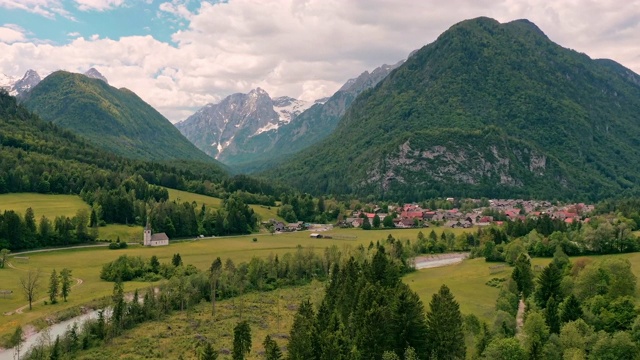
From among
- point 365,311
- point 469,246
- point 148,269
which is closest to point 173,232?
point 148,269

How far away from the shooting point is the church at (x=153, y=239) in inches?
5172

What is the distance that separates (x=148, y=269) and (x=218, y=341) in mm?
39759

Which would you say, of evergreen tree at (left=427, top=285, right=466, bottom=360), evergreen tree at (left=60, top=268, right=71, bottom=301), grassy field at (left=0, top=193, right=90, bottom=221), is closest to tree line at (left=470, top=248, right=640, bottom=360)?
evergreen tree at (left=427, top=285, right=466, bottom=360)

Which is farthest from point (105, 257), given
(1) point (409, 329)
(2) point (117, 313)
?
(1) point (409, 329)

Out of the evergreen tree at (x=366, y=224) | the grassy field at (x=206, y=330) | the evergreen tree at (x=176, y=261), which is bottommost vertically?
the grassy field at (x=206, y=330)

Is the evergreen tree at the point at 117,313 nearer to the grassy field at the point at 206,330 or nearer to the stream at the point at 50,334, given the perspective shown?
the grassy field at the point at 206,330

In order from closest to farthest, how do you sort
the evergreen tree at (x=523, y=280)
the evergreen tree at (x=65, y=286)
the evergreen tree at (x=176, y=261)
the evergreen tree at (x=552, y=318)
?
the evergreen tree at (x=552, y=318)
the evergreen tree at (x=523, y=280)
the evergreen tree at (x=65, y=286)
the evergreen tree at (x=176, y=261)

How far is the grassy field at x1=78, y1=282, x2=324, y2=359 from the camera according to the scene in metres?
62.9

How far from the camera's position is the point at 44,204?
145m

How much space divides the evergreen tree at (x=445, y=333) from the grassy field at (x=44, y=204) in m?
109

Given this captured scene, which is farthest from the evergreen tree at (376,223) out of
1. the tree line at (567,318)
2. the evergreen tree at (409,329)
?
the evergreen tree at (409,329)

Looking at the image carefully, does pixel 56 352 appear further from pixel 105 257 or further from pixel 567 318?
pixel 567 318

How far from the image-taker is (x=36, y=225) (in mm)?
120188

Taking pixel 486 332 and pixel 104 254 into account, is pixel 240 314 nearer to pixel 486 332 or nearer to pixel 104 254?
pixel 486 332
